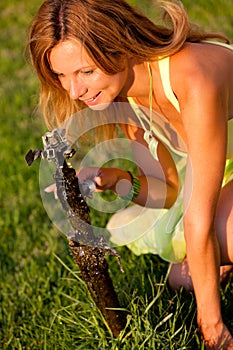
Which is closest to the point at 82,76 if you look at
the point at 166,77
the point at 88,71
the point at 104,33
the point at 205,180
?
the point at 88,71

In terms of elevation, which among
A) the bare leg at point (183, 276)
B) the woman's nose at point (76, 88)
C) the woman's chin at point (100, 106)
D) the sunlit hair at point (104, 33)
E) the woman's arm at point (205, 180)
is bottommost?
the bare leg at point (183, 276)

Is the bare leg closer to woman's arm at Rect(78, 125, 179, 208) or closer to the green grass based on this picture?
the green grass

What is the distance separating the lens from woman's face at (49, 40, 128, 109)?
2.30m

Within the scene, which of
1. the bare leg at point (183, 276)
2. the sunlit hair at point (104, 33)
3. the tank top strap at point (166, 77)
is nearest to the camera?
the sunlit hair at point (104, 33)

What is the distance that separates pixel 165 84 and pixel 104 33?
0.95ft

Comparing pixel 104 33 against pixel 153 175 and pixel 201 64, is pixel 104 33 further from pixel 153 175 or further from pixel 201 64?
pixel 153 175

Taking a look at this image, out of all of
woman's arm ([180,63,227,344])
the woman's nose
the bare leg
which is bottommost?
the bare leg

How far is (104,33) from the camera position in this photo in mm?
2326

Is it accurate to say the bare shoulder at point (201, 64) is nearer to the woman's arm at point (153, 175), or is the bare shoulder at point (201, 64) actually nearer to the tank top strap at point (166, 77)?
the tank top strap at point (166, 77)

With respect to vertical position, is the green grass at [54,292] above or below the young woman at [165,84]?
below

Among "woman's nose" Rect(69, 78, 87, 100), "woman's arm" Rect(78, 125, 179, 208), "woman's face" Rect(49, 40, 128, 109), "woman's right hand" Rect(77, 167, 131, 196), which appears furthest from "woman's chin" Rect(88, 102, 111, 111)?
"woman's arm" Rect(78, 125, 179, 208)

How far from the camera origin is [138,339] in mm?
2391

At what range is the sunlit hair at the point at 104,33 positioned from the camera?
230cm

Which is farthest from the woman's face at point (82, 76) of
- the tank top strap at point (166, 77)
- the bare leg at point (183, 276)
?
the bare leg at point (183, 276)
